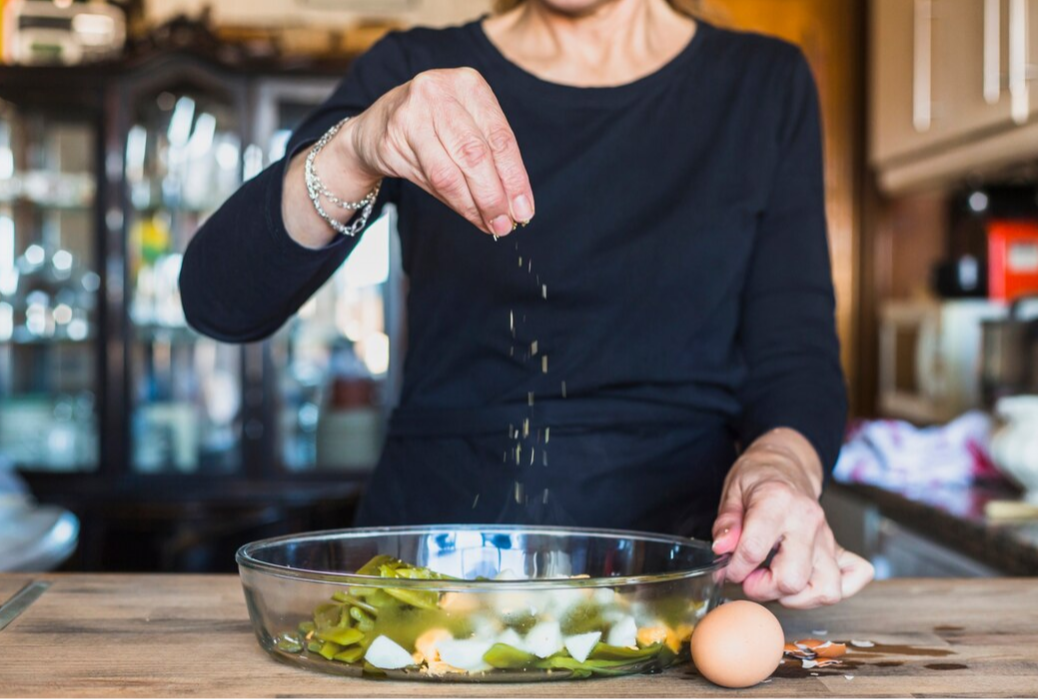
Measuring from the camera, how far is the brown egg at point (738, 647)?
66cm

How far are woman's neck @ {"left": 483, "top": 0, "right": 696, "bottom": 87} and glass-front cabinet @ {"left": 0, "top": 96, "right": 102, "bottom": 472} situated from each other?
248cm

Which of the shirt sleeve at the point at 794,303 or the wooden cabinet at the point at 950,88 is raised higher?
the wooden cabinet at the point at 950,88

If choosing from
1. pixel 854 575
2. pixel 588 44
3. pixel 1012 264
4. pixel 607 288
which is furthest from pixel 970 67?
pixel 854 575

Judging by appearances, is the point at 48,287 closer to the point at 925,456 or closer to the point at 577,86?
the point at 925,456

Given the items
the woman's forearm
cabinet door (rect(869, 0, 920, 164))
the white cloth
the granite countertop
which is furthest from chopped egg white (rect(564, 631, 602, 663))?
cabinet door (rect(869, 0, 920, 164))

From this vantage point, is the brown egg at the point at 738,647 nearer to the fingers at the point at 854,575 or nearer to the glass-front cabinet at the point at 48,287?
the fingers at the point at 854,575

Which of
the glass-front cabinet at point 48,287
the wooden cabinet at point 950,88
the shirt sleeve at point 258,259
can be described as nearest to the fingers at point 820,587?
the shirt sleeve at point 258,259

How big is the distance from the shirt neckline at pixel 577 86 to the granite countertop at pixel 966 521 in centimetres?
89

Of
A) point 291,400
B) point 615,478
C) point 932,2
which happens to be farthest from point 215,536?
point 932,2

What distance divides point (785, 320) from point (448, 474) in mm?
361

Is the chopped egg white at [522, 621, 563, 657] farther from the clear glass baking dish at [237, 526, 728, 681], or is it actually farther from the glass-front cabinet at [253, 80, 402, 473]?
the glass-front cabinet at [253, 80, 402, 473]

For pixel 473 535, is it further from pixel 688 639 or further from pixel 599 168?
pixel 599 168

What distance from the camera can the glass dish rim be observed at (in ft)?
2.08

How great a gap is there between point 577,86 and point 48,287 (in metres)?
2.69
